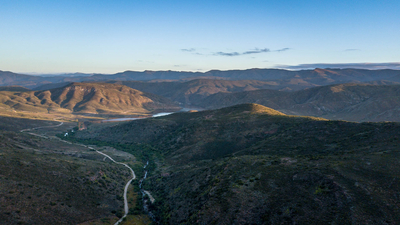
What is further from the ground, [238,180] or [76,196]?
[238,180]

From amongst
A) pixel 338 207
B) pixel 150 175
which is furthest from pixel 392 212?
pixel 150 175

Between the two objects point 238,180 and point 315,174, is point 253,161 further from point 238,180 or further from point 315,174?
point 315,174

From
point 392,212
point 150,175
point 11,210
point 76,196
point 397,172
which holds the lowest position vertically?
point 150,175

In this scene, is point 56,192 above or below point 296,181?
below

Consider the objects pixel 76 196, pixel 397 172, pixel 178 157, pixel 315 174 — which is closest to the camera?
pixel 397 172

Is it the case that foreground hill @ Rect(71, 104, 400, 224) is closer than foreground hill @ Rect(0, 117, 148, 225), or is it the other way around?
foreground hill @ Rect(71, 104, 400, 224)

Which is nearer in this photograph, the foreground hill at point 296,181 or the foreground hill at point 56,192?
the foreground hill at point 296,181

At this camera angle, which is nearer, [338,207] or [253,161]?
[338,207]

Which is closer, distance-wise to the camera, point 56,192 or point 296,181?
point 296,181
